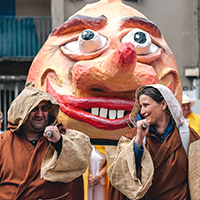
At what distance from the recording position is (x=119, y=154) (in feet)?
6.77

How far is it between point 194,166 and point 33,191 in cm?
103

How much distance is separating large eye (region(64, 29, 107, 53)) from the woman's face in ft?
3.55

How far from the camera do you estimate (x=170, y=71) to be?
3.23 meters

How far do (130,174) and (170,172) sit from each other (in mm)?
248

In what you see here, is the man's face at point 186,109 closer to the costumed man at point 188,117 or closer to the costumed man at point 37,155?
the costumed man at point 188,117

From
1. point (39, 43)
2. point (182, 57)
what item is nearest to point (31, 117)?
point (39, 43)

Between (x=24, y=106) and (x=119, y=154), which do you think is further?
(x=24, y=106)

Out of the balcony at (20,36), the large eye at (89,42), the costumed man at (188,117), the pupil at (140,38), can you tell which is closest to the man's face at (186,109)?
the costumed man at (188,117)

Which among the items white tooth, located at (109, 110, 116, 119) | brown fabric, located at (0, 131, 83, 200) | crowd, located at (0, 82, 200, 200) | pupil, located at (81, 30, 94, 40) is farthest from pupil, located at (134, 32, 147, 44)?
brown fabric, located at (0, 131, 83, 200)

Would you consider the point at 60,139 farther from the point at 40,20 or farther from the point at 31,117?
the point at 40,20

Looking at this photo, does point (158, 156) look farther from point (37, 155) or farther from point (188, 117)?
point (188, 117)

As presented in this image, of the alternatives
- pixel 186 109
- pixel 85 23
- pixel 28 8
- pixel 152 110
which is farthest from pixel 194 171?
pixel 28 8

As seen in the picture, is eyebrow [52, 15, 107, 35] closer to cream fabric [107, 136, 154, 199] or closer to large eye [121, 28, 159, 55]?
large eye [121, 28, 159, 55]

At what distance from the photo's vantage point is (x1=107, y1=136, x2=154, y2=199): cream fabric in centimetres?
193
